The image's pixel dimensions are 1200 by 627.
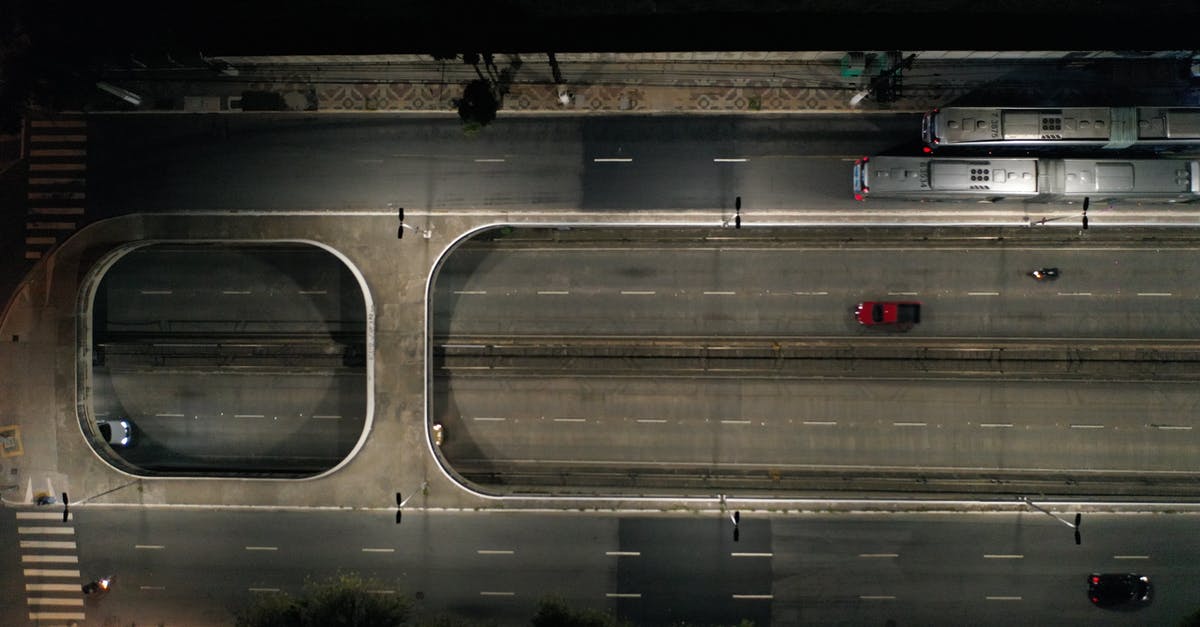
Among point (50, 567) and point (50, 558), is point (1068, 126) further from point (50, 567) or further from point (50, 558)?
point (50, 567)

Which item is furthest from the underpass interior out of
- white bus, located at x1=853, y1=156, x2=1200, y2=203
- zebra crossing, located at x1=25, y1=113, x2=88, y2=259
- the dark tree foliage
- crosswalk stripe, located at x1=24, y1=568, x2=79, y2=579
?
crosswalk stripe, located at x1=24, y1=568, x2=79, y2=579

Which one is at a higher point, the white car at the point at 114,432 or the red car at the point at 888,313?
the red car at the point at 888,313

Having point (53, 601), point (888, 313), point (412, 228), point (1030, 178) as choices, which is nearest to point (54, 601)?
point (53, 601)

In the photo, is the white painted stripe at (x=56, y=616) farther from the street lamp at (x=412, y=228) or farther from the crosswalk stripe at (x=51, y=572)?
the street lamp at (x=412, y=228)

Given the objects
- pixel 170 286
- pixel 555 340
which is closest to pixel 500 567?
pixel 555 340

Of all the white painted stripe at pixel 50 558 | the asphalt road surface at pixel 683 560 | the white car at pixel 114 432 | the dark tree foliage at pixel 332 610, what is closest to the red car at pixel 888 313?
the asphalt road surface at pixel 683 560

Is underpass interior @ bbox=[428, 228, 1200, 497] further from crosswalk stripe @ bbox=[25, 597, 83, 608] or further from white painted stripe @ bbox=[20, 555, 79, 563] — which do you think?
crosswalk stripe @ bbox=[25, 597, 83, 608]
